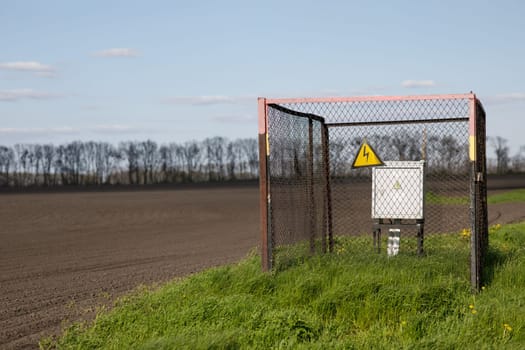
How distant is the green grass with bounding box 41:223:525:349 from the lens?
6.39m

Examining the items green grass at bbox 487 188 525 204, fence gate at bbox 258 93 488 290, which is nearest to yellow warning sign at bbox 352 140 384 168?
fence gate at bbox 258 93 488 290

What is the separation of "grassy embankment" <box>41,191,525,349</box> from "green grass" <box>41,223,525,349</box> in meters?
0.01

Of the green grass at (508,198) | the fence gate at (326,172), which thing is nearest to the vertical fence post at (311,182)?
the fence gate at (326,172)

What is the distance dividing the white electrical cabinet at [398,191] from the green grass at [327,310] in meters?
1.46

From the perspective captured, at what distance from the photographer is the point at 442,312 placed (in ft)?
23.8

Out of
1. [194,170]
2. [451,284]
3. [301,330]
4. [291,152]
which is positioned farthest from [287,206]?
[194,170]

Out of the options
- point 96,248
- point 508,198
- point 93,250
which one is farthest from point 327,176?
point 508,198

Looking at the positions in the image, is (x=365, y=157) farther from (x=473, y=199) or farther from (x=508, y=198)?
(x=508, y=198)

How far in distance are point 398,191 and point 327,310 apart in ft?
12.1

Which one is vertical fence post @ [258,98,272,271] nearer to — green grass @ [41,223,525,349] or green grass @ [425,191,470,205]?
green grass @ [41,223,525,349]

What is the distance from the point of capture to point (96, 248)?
53.2 feet

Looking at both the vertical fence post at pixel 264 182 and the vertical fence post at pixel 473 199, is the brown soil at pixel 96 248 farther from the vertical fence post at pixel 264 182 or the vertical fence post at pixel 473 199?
the vertical fence post at pixel 473 199

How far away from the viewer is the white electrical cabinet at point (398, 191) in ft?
34.5

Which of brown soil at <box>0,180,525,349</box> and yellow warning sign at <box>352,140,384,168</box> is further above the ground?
yellow warning sign at <box>352,140,384,168</box>
